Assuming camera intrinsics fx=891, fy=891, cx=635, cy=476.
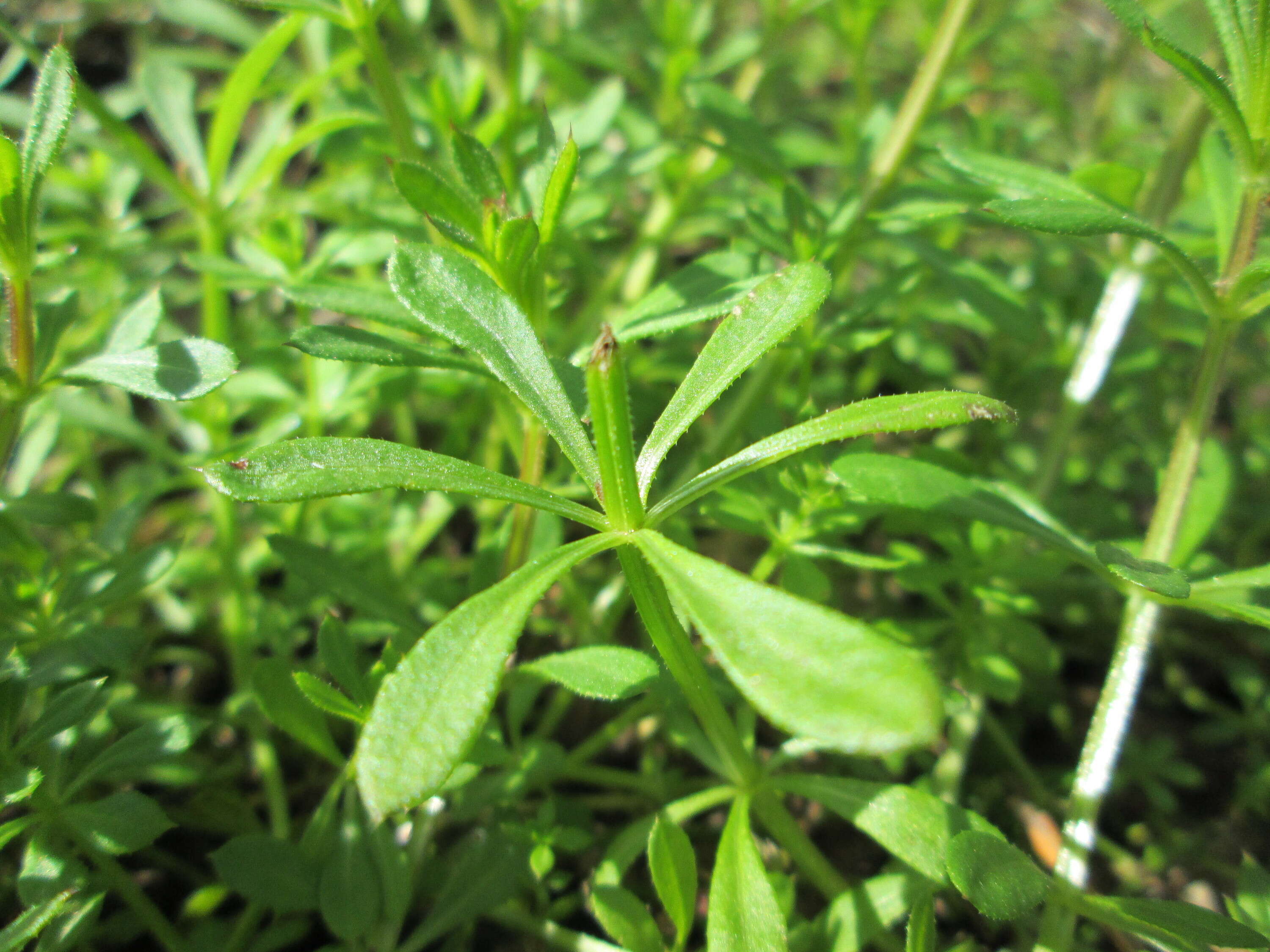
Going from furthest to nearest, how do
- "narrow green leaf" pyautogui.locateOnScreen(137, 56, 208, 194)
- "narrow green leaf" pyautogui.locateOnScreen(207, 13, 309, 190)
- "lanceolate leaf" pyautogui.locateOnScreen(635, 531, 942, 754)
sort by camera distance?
1. "narrow green leaf" pyautogui.locateOnScreen(137, 56, 208, 194)
2. "narrow green leaf" pyautogui.locateOnScreen(207, 13, 309, 190)
3. "lanceolate leaf" pyautogui.locateOnScreen(635, 531, 942, 754)

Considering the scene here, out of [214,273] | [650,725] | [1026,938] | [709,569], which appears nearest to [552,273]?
[214,273]

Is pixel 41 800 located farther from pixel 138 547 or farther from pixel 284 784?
pixel 138 547

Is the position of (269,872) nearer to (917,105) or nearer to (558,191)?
(558,191)

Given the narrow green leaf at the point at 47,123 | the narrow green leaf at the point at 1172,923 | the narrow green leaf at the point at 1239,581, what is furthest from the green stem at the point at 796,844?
the narrow green leaf at the point at 47,123

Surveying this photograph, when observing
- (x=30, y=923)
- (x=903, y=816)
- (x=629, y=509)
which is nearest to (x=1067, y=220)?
(x=629, y=509)

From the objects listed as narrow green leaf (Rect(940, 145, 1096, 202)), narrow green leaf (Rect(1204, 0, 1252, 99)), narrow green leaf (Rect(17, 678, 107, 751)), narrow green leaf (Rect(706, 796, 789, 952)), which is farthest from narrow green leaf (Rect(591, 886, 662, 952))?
narrow green leaf (Rect(1204, 0, 1252, 99))

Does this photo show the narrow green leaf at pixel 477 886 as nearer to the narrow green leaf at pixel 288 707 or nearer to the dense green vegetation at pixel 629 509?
the dense green vegetation at pixel 629 509

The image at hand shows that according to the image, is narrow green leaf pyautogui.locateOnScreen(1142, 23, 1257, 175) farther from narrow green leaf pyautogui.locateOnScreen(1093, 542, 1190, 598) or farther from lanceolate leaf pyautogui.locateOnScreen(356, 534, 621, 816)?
lanceolate leaf pyautogui.locateOnScreen(356, 534, 621, 816)
